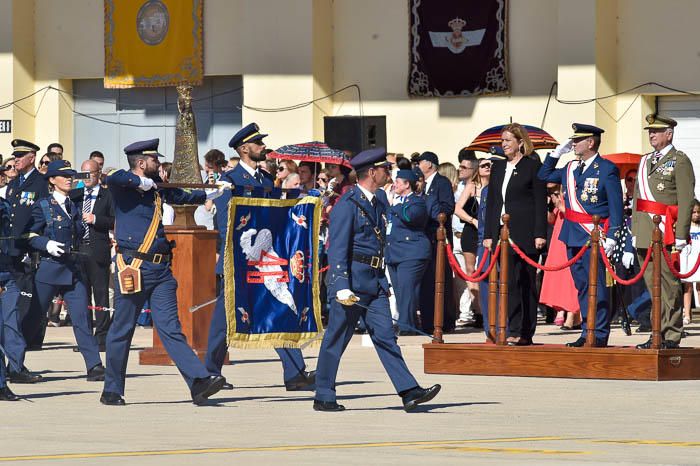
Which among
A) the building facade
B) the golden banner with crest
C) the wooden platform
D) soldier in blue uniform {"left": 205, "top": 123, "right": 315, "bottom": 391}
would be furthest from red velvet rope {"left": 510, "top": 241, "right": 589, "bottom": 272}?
the golden banner with crest

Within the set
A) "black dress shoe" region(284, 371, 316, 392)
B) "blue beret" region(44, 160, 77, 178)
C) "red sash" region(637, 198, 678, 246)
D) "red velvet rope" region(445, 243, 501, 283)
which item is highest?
"blue beret" region(44, 160, 77, 178)

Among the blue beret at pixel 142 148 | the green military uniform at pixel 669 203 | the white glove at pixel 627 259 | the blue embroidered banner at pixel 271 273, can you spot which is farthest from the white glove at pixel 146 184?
the green military uniform at pixel 669 203

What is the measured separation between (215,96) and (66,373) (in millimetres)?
12732

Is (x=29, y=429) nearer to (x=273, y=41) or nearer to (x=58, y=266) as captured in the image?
(x=58, y=266)

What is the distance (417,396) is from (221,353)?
7.76 ft

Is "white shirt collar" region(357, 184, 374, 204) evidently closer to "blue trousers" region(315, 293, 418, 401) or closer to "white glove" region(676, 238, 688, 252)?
"blue trousers" region(315, 293, 418, 401)

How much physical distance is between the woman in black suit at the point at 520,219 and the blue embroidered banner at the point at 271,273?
6.94ft

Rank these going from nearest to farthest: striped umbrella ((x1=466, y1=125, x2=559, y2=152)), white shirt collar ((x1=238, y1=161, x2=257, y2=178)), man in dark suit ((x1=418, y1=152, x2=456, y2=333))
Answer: white shirt collar ((x1=238, y1=161, x2=257, y2=178))
man in dark suit ((x1=418, y1=152, x2=456, y2=333))
striped umbrella ((x1=466, y1=125, x2=559, y2=152))

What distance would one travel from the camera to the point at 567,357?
48.1ft

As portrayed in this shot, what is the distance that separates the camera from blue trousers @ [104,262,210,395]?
1304 centimetres

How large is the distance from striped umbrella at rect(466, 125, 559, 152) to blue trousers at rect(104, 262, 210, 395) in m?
8.30

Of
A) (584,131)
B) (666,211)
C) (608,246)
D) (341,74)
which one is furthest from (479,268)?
(341,74)

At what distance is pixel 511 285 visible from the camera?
15.4 m

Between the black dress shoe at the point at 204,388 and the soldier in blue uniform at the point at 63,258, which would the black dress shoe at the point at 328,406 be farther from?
the soldier in blue uniform at the point at 63,258
